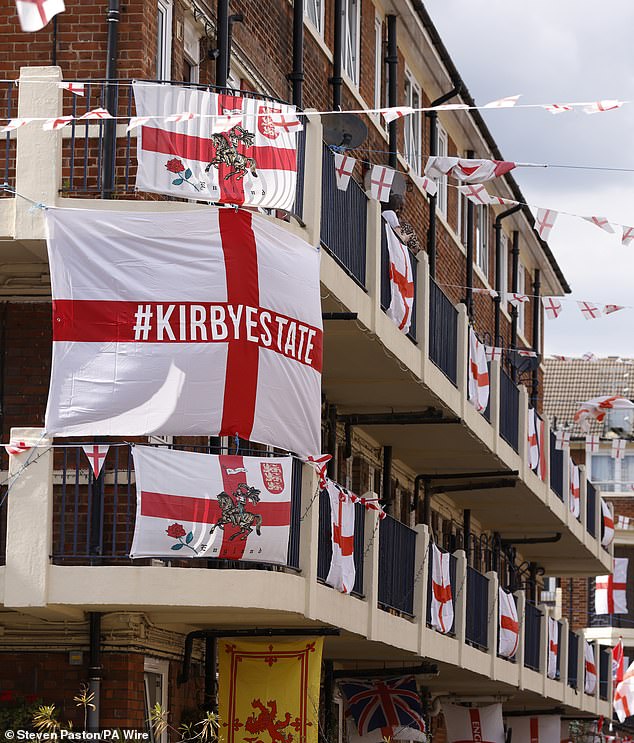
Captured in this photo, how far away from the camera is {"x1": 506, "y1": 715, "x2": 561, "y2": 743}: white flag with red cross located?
30.5m

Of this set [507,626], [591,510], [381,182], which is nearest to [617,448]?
[591,510]

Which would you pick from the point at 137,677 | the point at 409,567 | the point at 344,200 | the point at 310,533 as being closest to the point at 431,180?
the point at 344,200

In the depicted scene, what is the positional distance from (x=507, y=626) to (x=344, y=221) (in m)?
9.48

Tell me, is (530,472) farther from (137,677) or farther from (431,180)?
(137,677)

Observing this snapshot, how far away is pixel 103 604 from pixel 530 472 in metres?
13.4

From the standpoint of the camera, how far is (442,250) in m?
26.6

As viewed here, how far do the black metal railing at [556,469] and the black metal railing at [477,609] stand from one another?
16.9ft

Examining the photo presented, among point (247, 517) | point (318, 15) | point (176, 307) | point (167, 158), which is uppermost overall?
point (318, 15)

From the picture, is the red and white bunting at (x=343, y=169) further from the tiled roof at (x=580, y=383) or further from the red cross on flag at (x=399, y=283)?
the tiled roof at (x=580, y=383)

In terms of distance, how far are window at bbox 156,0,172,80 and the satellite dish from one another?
2880mm

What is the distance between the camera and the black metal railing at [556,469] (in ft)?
92.8

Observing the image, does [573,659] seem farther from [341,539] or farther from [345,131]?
→ [341,539]

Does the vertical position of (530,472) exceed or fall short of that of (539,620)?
it exceeds it

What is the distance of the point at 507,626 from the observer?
24.1m
